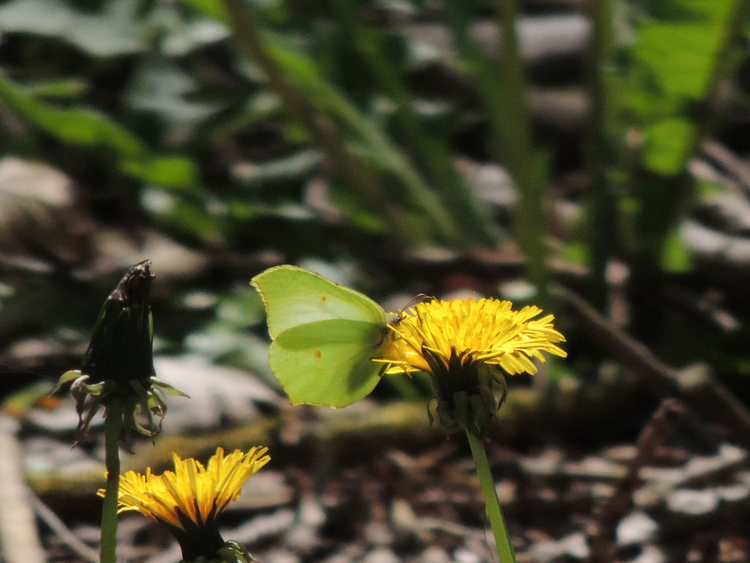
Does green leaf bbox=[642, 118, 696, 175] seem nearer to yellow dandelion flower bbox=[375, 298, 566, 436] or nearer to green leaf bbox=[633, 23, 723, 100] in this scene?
green leaf bbox=[633, 23, 723, 100]

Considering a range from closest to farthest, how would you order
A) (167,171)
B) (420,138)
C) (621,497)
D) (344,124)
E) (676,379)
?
1. (621,497)
2. (676,379)
3. (167,171)
4. (420,138)
5. (344,124)

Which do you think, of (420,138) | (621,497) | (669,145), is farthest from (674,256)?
(621,497)

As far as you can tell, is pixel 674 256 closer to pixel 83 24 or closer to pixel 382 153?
pixel 382 153

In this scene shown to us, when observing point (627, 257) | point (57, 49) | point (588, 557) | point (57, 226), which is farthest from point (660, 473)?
point (57, 49)

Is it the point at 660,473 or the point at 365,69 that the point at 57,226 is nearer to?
the point at 365,69

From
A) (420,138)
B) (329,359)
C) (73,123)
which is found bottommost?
(329,359)

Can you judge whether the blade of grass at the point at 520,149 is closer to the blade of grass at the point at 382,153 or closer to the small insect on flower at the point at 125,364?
the blade of grass at the point at 382,153
